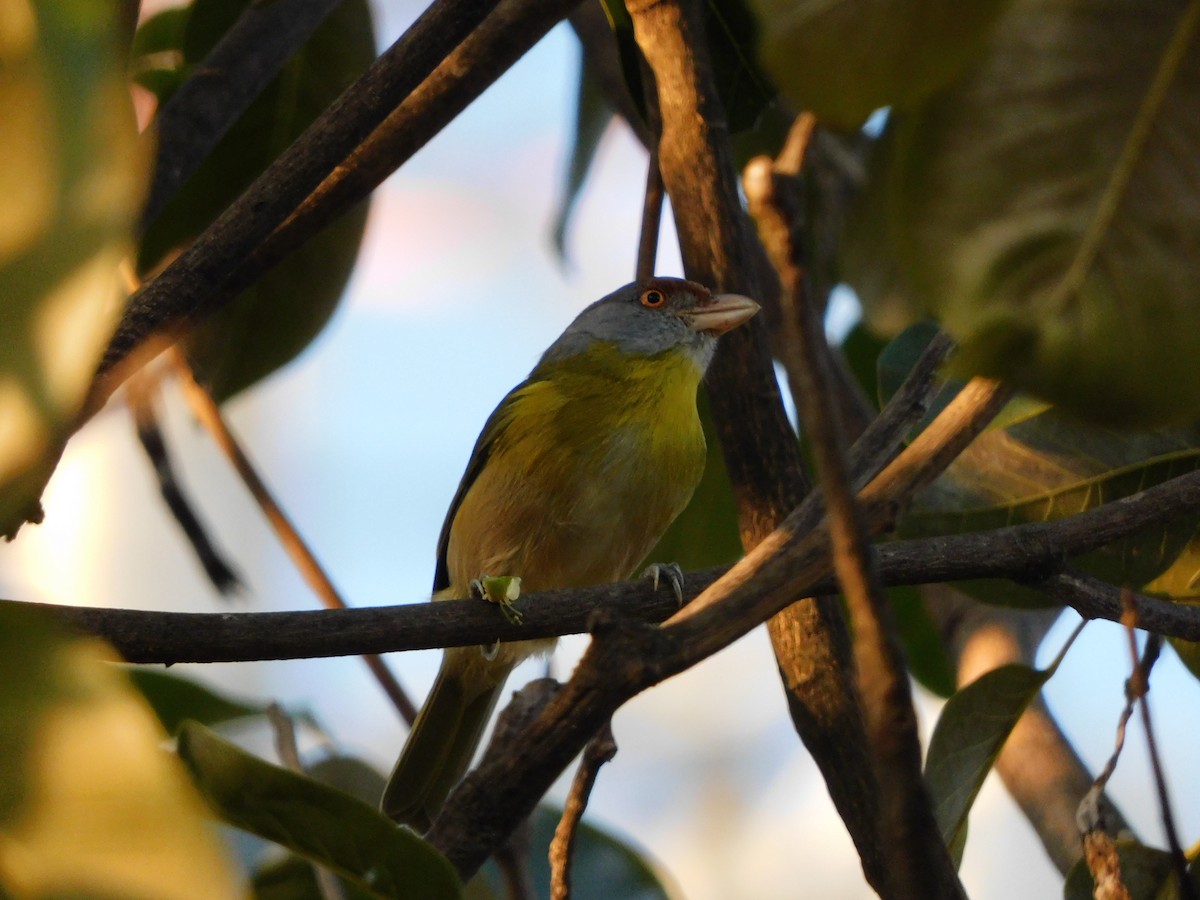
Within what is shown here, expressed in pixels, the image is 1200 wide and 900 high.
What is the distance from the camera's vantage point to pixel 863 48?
3.07ft

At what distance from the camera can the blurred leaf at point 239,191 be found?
8.89 ft

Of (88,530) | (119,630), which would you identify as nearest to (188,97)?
(119,630)

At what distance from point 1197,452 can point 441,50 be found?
143cm

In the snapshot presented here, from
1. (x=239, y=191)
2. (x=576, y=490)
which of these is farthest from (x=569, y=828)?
(x=239, y=191)

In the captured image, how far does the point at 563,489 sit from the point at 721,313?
0.58 m

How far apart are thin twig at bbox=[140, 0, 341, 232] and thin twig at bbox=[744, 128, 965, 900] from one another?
1732 millimetres

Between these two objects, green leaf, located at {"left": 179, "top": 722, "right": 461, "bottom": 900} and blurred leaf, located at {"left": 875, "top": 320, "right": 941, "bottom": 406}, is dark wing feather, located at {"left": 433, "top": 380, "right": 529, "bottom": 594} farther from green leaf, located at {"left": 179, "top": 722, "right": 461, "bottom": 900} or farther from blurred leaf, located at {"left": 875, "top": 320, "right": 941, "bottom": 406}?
green leaf, located at {"left": 179, "top": 722, "right": 461, "bottom": 900}

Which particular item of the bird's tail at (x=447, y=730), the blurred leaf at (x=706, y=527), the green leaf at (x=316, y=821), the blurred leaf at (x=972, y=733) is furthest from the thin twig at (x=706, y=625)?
the bird's tail at (x=447, y=730)

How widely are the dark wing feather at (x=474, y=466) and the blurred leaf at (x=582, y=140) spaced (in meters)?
0.46

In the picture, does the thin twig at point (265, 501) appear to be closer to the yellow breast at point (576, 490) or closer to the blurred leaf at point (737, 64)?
the yellow breast at point (576, 490)

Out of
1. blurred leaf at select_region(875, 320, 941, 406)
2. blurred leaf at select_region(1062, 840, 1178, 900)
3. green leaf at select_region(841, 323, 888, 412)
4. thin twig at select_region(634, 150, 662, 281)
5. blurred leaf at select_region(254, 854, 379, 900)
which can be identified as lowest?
blurred leaf at select_region(1062, 840, 1178, 900)

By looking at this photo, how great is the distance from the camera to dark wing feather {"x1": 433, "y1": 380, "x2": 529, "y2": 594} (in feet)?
11.0

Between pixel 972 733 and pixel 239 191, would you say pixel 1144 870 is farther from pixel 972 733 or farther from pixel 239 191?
pixel 239 191

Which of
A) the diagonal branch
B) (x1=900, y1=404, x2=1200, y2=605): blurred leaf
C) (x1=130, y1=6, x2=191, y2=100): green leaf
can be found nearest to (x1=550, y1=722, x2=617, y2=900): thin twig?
the diagonal branch
